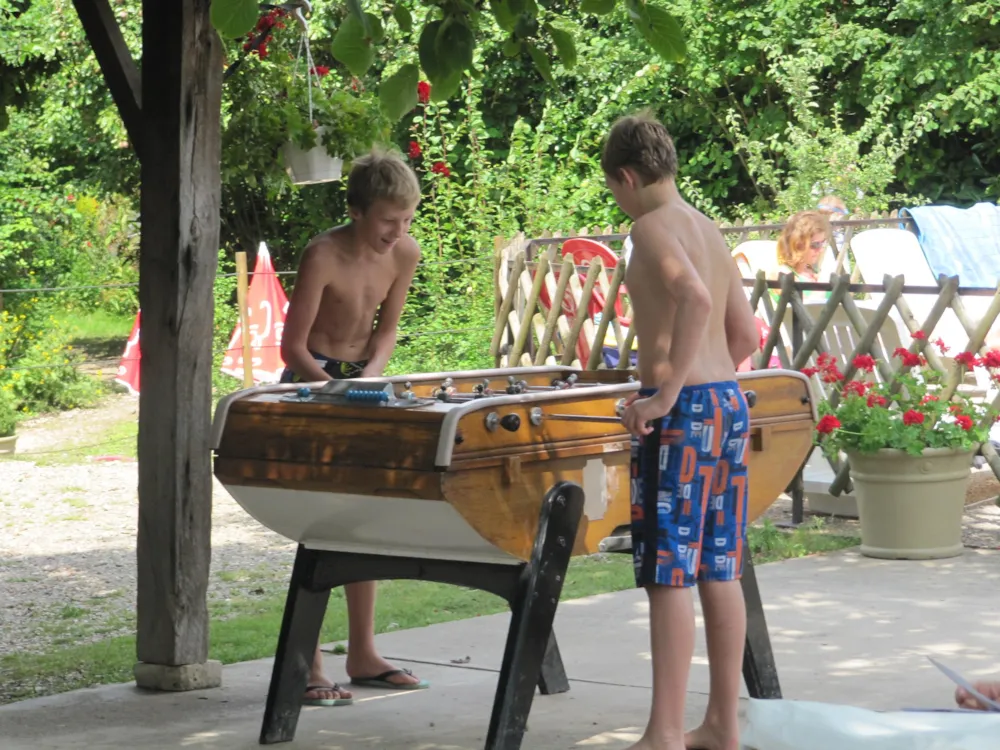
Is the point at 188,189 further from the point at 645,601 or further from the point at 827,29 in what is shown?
the point at 827,29

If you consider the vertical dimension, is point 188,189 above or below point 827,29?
below

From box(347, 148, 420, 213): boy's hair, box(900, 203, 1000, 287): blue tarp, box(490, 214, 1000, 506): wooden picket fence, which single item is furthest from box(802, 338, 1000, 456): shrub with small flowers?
box(900, 203, 1000, 287): blue tarp

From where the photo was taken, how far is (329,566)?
4.18m

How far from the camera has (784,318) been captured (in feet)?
27.3

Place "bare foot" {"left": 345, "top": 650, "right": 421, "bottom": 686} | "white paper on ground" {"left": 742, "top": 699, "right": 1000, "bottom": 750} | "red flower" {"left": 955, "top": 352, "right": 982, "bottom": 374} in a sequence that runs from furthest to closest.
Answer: "red flower" {"left": 955, "top": 352, "right": 982, "bottom": 374} < "bare foot" {"left": 345, "top": 650, "right": 421, "bottom": 686} < "white paper on ground" {"left": 742, "top": 699, "right": 1000, "bottom": 750}

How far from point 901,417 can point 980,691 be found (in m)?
4.87

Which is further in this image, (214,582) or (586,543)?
(214,582)

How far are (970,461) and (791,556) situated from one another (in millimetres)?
865

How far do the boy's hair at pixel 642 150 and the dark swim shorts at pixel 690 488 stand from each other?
53 cm

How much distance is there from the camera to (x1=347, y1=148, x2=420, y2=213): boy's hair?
4.52 metres

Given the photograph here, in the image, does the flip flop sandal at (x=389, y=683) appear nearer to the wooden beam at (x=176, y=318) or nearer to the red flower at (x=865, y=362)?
the wooden beam at (x=176, y=318)

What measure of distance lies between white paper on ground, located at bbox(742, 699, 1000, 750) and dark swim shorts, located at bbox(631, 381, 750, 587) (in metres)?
1.87

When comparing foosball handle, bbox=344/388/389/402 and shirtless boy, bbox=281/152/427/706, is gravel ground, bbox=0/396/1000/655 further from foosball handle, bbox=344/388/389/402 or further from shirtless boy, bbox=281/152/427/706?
foosball handle, bbox=344/388/389/402

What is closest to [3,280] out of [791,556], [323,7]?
[323,7]
